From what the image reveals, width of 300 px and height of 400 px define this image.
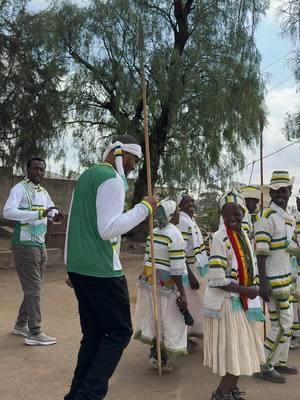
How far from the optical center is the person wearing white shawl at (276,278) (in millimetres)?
4484

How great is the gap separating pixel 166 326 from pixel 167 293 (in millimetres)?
296

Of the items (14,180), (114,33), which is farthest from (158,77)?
(14,180)

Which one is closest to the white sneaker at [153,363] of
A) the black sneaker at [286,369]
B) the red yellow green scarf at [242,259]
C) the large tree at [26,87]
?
the black sneaker at [286,369]

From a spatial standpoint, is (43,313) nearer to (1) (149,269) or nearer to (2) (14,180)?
(1) (149,269)

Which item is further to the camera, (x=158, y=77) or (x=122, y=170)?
(x=158, y=77)

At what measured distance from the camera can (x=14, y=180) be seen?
1512 centimetres

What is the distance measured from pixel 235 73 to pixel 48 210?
11761 millimetres

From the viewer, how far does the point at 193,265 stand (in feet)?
18.2

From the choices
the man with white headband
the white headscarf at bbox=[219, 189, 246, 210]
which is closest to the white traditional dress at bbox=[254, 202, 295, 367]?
the white headscarf at bbox=[219, 189, 246, 210]

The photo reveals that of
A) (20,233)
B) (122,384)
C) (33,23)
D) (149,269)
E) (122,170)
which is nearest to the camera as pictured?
(122,170)

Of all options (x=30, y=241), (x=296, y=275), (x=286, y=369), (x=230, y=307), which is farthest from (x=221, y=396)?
(x=30, y=241)

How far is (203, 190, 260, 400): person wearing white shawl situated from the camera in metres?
3.74

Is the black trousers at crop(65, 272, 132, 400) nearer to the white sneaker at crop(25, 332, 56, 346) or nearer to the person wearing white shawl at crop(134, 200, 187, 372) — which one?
the person wearing white shawl at crop(134, 200, 187, 372)

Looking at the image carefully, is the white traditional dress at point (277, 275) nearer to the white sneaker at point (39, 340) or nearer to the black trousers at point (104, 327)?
the black trousers at point (104, 327)
